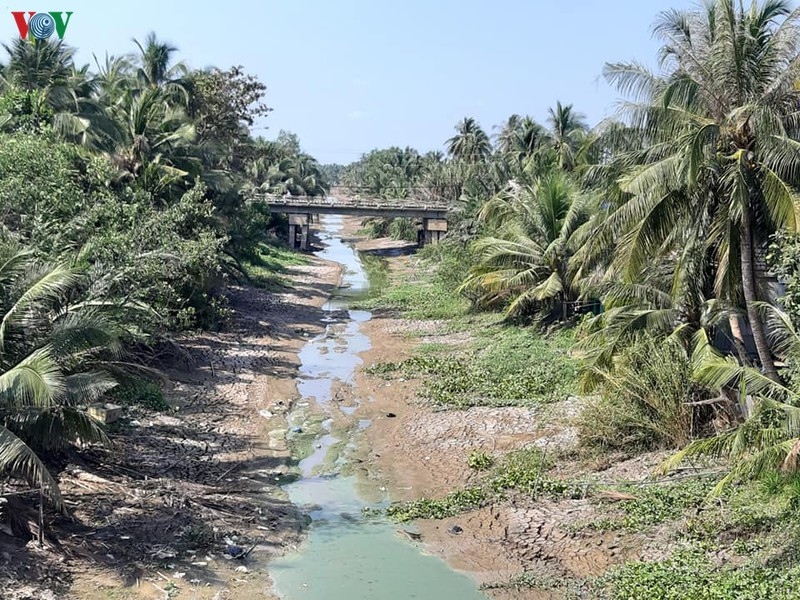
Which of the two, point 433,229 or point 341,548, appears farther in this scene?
point 433,229

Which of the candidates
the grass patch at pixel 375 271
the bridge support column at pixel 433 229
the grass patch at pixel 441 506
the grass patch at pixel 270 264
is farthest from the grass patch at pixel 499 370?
the bridge support column at pixel 433 229

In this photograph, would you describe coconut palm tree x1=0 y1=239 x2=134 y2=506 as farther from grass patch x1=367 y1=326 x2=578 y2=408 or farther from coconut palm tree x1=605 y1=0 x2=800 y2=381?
grass patch x1=367 y1=326 x2=578 y2=408

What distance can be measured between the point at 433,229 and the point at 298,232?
11370 millimetres

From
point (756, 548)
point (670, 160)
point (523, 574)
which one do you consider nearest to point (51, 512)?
point (523, 574)

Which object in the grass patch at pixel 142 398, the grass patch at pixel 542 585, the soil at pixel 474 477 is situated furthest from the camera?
the grass patch at pixel 142 398

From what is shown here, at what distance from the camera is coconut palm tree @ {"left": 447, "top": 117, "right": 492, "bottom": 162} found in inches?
2785

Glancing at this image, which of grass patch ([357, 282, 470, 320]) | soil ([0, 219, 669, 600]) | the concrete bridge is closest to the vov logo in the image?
soil ([0, 219, 669, 600])

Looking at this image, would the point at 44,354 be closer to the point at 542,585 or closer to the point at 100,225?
the point at 542,585

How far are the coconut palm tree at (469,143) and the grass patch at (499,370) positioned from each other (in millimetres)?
45899

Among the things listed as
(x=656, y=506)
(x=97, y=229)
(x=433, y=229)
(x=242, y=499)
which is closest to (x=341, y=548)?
(x=242, y=499)

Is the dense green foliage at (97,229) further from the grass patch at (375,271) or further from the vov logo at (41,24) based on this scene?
the grass patch at (375,271)

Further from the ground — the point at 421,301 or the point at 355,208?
the point at 355,208

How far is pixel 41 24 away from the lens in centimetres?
2611

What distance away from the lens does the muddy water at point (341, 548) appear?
Answer: 11109 mm
